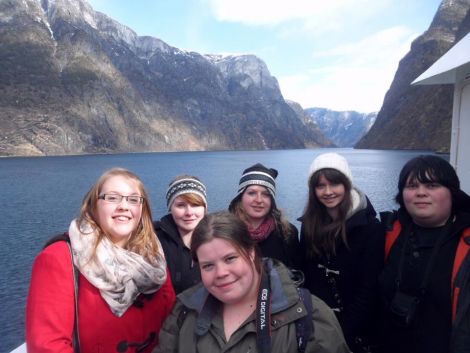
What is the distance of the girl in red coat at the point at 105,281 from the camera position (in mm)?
2350

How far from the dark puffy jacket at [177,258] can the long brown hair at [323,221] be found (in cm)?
118

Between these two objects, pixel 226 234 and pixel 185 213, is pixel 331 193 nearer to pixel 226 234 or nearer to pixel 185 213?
pixel 185 213

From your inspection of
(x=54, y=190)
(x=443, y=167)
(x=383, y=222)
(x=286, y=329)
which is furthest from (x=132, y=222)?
(x=54, y=190)

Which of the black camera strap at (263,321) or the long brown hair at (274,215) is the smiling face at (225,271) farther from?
the long brown hair at (274,215)

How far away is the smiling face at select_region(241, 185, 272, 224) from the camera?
13.0ft

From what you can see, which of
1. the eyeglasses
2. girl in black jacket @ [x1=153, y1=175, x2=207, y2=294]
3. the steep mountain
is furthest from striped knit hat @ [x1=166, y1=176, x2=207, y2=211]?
the steep mountain

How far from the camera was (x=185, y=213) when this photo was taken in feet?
12.6

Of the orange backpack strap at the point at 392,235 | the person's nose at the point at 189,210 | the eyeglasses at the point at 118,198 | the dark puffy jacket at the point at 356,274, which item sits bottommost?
the dark puffy jacket at the point at 356,274

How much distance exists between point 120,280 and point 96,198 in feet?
2.11

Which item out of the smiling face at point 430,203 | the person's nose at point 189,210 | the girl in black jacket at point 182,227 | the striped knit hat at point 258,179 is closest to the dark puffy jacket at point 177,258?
the girl in black jacket at point 182,227

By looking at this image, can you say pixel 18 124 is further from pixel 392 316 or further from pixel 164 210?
pixel 392 316

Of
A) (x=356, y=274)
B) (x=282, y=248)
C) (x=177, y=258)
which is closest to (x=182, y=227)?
(x=177, y=258)

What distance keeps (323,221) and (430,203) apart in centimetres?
106

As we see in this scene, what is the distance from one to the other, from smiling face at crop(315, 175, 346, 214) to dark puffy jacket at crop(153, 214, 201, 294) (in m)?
1.44
